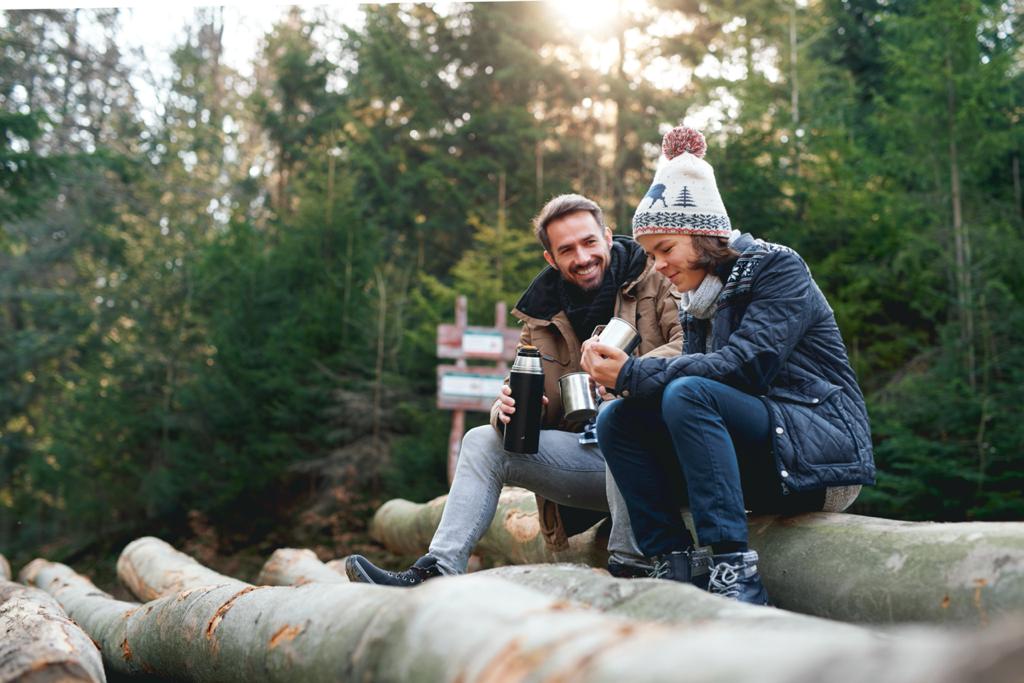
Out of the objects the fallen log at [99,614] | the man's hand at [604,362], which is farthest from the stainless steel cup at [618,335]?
the fallen log at [99,614]

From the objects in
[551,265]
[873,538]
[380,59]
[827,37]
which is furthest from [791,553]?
[380,59]

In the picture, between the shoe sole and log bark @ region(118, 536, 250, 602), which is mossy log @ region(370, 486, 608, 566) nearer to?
the shoe sole

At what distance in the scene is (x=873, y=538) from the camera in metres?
2.75

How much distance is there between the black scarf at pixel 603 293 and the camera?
3750 mm

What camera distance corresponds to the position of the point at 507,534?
512cm

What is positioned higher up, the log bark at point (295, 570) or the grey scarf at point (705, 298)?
the grey scarf at point (705, 298)

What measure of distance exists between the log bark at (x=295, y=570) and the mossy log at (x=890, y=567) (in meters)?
3.41

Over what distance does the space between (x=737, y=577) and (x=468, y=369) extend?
7791 mm

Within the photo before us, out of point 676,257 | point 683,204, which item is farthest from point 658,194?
point 676,257

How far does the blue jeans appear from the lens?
281 cm

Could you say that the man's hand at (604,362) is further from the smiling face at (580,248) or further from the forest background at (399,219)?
the forest background at (399,219)

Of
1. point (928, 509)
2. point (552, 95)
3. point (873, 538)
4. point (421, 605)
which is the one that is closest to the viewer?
point (421, 605)

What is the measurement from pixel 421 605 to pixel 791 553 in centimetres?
159

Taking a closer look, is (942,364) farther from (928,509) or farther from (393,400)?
(393,400)
